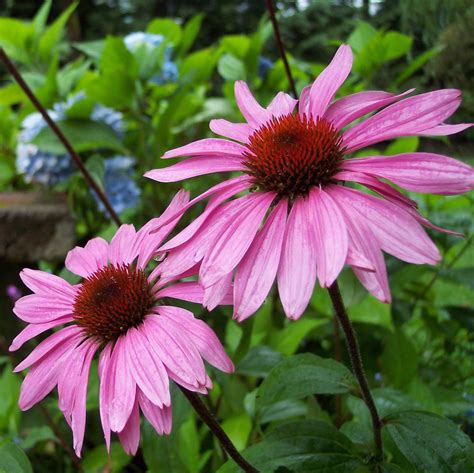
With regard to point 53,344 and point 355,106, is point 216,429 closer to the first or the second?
point 53,344

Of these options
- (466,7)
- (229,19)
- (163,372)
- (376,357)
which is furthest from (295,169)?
(229,19)

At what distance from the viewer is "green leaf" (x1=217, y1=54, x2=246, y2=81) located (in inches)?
58.1

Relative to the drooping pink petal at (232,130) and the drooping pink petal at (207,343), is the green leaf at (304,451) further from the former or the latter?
the drooping pink petal at (232,130)

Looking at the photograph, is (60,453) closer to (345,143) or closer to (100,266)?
(100,266)

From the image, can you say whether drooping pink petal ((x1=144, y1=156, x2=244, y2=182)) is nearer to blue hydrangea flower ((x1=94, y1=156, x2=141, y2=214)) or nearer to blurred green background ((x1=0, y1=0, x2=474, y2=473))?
blurred green background ((x1=0, y1=0, x2=474, y2=473))

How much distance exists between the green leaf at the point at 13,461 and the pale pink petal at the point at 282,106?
0.42m

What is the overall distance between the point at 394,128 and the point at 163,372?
0.28 m

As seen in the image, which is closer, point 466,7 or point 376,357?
point 376,357

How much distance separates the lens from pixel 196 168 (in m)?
0.54

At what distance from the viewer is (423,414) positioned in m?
0.57

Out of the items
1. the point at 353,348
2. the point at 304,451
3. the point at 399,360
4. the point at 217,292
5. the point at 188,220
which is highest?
the point at 217,292

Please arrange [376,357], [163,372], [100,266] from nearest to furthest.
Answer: [163,372] < [100,266] < [376,357]

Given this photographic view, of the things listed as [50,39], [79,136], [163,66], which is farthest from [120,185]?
[50,39]

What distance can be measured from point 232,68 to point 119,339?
1.11 metres
